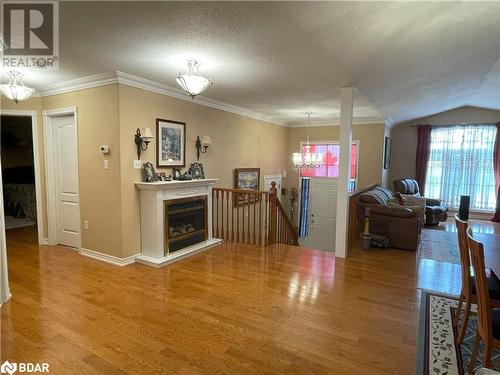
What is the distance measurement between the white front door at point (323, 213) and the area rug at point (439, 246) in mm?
1995

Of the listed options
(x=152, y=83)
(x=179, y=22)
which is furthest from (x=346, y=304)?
(x=152, y=83)

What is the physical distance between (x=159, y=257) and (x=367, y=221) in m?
3.27

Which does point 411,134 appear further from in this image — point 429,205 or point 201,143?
point 201,143

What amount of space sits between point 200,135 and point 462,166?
689 centimetres

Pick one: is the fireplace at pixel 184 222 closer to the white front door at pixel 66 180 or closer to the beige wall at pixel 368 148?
the white front door at pixel 66 180

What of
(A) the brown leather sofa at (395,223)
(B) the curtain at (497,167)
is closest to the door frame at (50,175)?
(A) the brown leather sofa at (395,223)

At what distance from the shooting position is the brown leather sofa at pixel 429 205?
658 centimetres

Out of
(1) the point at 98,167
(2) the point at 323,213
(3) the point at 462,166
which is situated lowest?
(2) the point at 323,213

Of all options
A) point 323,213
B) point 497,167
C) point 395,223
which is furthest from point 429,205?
point 395,223

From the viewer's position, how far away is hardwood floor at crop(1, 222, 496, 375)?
2080 mm

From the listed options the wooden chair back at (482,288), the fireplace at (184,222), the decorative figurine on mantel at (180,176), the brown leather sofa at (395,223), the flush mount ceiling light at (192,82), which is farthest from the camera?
the brown leather sofa at (395,223)

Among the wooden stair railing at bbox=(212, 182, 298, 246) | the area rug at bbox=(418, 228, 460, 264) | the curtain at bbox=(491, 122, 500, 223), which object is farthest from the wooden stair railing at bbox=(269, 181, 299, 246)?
the curtain at bbox=(491, 122, 500, 223)

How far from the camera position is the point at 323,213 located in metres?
7.36

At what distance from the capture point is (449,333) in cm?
241
